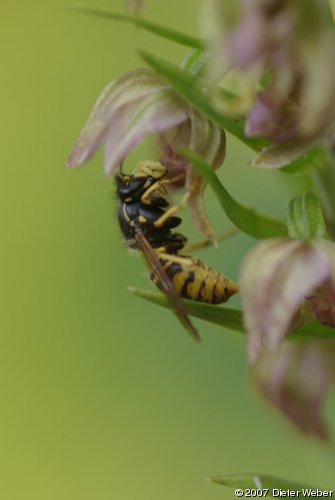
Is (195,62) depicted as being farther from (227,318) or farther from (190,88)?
(227,318)

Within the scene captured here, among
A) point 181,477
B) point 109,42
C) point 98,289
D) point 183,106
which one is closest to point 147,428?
point 181,477

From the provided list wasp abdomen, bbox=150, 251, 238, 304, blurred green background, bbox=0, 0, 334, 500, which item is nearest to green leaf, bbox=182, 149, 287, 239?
wasp abdomen, bbox=150, 251, 238, 304

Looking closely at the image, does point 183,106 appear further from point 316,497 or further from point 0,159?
point 0,159

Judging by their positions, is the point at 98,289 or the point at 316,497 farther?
the point at 98,289

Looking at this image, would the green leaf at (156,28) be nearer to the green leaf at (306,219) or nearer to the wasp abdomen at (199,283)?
the green leaf at (306,219)

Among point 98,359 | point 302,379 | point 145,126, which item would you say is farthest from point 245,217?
point 98,359

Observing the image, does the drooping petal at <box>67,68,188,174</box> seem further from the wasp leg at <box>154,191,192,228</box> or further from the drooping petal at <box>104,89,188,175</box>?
the wasp leg at <box>154,191,192,228</box>
